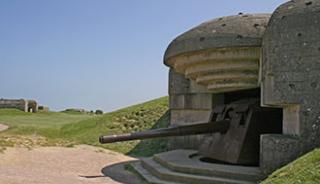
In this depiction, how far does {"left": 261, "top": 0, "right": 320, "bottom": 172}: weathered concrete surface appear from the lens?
6.75m

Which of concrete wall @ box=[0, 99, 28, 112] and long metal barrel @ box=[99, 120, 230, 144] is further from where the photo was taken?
concrete wall @ box=[0, 99, 28, 112]

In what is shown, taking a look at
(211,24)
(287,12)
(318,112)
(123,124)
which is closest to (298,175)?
(318,112)

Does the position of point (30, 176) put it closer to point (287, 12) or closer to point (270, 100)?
point (270, 100)

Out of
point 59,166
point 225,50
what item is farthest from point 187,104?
point 59,166

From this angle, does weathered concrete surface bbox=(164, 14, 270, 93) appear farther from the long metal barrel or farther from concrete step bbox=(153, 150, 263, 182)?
concrete step bbox=(153, 150, 263, 182)

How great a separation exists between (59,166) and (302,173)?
6374mm

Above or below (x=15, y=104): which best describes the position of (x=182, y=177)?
above

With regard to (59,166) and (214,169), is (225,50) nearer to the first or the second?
(214,169)

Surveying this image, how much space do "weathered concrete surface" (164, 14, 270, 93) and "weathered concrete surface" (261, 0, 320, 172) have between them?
58.4 inches

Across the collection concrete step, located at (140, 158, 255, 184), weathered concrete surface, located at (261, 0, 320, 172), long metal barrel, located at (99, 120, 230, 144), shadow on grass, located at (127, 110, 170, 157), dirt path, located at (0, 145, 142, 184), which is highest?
weathered concrete surface, located at (261, 0, 320, 172)

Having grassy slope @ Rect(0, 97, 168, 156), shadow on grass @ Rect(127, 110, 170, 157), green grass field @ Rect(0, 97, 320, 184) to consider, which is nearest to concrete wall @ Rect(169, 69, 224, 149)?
shadow on grass @ Rect(127, 110, 170, 157)

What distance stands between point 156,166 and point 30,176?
101 inches

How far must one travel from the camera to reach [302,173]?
532 centimetres

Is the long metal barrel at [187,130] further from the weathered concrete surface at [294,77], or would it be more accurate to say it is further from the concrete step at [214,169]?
the weathered concrete surface at [294,77]
